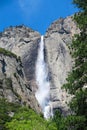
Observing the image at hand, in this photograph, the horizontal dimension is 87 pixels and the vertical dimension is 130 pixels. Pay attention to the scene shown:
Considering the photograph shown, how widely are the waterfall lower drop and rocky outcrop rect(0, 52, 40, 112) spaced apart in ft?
151

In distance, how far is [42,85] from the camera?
18500 cm

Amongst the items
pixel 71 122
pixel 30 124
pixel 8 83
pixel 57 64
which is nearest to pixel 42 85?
pixel 57 64

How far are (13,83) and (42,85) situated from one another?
7612 centimetres

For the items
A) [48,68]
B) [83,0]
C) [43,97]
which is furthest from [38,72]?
[83,0]

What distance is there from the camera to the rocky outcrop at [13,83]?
102 meters

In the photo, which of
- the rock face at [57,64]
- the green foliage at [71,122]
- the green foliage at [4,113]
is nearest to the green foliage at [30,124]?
the green foliage at [4,113]

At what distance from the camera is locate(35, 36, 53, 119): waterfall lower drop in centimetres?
17049

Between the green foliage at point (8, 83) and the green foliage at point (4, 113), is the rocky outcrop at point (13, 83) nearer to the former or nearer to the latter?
the green foliage at point (8, 83)

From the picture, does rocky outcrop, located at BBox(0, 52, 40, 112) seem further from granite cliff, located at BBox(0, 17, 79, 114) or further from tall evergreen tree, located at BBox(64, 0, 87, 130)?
tall evergreen tree, located at BBox(64, 0, 87, 130)

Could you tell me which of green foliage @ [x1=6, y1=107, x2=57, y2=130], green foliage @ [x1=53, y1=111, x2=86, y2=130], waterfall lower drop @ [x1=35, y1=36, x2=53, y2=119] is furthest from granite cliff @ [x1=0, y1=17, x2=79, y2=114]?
green foliage @ [x1=53, y1=111, x2=86, y2=130]

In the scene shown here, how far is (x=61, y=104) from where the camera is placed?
166 m

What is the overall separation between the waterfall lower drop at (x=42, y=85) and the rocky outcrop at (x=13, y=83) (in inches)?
1816

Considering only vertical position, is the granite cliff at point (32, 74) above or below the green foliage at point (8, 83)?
above

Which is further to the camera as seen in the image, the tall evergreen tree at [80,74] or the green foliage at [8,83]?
the green foliage at [8,83]
